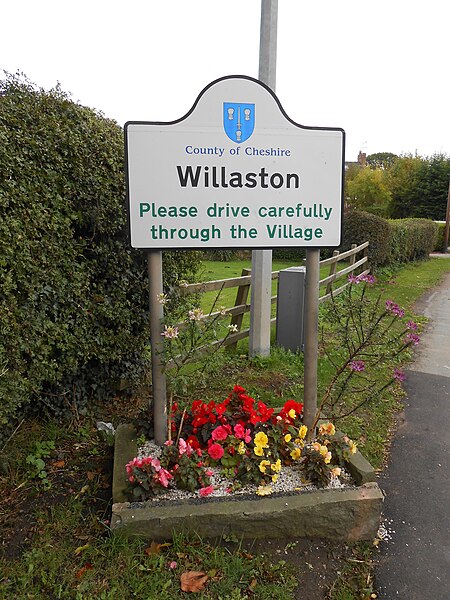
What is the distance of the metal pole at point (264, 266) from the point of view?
4840 millimetres

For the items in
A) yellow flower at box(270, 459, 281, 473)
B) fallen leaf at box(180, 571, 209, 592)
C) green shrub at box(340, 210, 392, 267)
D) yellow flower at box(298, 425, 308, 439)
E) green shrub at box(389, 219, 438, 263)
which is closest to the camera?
fallen leaf at box(180, 571, 209, 592)

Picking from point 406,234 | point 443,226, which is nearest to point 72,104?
point 406,234

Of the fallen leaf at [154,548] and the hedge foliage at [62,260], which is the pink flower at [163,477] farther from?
the hedge foliage at [62,260]

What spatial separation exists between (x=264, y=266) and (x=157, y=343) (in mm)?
2503

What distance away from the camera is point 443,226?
29.6 meters

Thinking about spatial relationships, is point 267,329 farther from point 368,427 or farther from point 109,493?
point 109,493

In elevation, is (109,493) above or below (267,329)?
below

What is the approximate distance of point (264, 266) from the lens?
5262 millimetres

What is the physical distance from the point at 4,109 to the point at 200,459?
234 cm

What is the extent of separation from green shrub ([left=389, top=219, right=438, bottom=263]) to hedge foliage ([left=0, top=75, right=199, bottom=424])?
41.4 ft

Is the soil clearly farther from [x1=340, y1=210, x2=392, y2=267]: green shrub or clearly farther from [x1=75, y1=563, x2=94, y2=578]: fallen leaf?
[x1=340, y1=210, x2=392, y2=267]: green shrub

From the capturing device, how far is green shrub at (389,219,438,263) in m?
15.5

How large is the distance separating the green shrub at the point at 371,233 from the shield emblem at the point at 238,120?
11.1 m

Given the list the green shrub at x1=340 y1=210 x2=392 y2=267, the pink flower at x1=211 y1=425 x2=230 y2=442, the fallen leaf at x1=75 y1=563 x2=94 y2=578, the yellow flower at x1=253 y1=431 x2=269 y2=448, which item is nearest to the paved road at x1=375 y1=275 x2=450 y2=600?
the yellow flower at x1=253 y1=431 x2=269 y2=448
